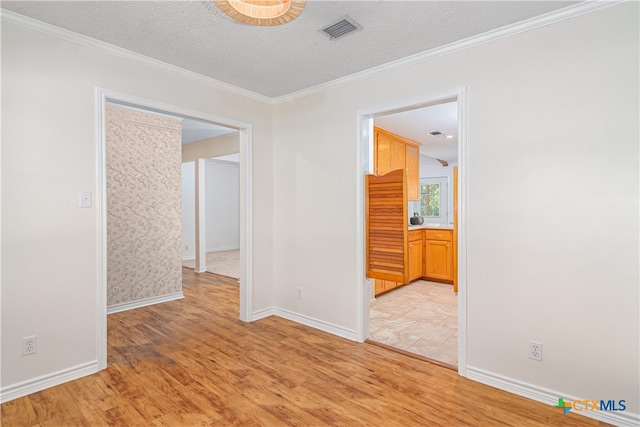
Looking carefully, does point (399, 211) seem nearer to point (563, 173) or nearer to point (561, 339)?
point (563, 173)

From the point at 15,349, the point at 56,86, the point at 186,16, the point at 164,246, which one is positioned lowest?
the point at 15,349

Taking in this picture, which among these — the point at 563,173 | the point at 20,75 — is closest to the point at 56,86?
the point at 20,75

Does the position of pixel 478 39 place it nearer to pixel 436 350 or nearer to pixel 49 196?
pixel 436 350

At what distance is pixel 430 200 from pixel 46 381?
28.5 feet

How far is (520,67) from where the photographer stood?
7.62 ft

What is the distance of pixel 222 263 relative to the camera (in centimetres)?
779

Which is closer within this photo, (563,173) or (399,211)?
(563,173)

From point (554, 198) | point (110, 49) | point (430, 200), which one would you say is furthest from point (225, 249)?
point (554, 198)

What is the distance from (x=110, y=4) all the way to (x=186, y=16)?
458 mm

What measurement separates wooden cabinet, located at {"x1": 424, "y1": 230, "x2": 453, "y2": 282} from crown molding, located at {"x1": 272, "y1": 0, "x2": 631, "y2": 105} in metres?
3.34

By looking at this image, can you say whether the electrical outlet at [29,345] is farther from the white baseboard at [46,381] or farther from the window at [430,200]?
the window at [430,200]

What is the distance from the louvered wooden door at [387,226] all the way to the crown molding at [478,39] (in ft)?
3.16

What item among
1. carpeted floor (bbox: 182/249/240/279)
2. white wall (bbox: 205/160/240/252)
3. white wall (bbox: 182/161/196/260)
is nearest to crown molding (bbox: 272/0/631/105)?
carpeted floor (bbox: 182/249/240/279)

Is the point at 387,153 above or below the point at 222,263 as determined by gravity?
above
